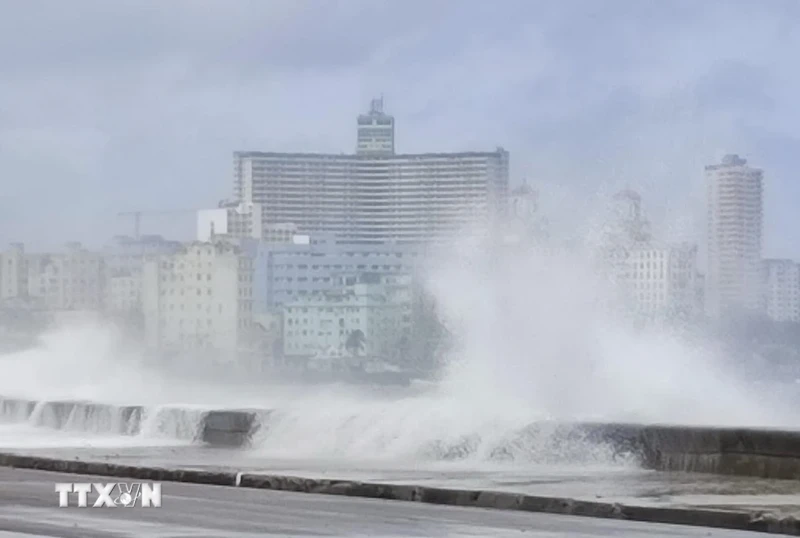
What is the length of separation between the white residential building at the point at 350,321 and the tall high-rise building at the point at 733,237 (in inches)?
924

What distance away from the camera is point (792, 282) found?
86000 mm

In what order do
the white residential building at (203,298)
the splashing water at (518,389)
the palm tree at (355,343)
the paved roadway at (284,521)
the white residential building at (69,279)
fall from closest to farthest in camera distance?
the paved roadway at (284,521) → the splashing water at (518,389) → the white residential building at (69,279) → the white residential building at (203,298) → the palm tree at (355,343)

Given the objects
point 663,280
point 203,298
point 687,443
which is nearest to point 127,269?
point 203,298

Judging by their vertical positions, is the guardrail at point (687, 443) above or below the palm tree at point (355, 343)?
above

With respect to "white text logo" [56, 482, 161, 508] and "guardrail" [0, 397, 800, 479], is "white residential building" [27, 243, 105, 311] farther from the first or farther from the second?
"white text logo" [56, 482, 161, 508]

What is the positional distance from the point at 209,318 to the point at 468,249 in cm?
6861

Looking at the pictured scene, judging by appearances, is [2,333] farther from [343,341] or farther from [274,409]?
[274,409]

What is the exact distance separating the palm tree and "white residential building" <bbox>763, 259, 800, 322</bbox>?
25018mm

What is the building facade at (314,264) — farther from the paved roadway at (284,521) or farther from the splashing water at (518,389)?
the paved roadway at (284,521)

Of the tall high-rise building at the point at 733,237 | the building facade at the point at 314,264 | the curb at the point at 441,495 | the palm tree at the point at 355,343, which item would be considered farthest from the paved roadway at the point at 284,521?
the palm tree at the point at 355,343

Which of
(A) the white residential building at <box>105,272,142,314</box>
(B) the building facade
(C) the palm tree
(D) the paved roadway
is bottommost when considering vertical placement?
(C) the palm tree

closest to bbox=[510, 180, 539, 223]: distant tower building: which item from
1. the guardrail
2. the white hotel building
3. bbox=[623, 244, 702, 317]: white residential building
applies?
bbox=[623, 244, 702, 317]: white residential building

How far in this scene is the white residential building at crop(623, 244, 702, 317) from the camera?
130ft

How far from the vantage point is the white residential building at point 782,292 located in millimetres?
81500
